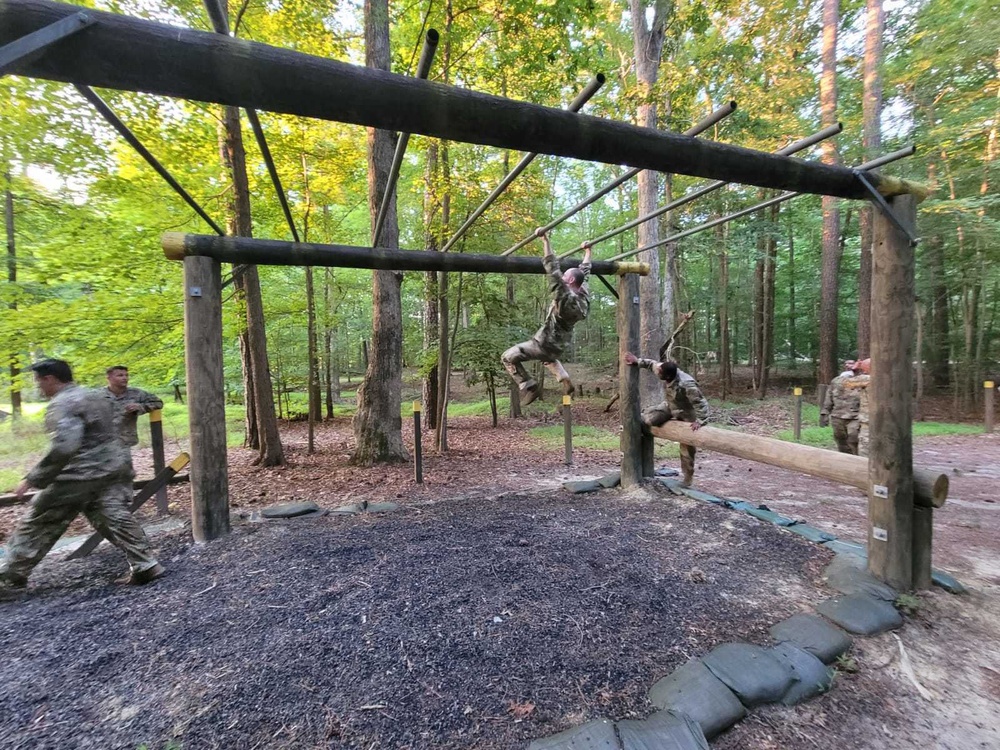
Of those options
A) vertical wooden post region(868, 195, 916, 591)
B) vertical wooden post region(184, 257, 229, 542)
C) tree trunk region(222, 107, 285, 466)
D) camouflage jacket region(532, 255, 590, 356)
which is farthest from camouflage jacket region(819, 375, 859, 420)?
tree trunk region(222, 107, 285, 466)

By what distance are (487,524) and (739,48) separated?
9198 mm

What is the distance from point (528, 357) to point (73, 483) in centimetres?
382

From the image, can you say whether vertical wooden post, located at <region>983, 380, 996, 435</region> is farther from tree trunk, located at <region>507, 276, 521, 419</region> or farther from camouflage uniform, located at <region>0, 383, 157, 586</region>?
camouflage uniform, located at <region>0, 383, 157, 586</region>

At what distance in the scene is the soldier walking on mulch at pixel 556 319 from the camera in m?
4.16

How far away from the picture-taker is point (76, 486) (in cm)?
311

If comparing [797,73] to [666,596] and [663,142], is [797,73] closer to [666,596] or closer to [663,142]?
[663,142]

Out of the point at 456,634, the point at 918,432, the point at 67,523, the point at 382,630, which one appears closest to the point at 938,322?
the point at 918,432

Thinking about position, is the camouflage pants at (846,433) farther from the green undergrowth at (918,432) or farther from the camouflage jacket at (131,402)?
the camouflage jacket at (131,402)

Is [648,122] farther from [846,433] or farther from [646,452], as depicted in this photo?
[646,452]

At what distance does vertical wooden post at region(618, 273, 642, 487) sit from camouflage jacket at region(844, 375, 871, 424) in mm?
2912

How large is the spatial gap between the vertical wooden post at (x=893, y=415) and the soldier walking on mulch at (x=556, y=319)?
2.24 metres

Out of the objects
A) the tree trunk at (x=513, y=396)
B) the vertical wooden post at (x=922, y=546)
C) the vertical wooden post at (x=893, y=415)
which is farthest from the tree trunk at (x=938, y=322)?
the vertical wooden post at (x=922, y=546)

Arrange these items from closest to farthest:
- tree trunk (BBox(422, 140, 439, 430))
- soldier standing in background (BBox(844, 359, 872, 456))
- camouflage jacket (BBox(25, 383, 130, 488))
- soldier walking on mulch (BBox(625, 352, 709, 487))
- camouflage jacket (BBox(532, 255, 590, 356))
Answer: camouflage jacket (BBox(25, 383, 130, 488)) < camouflage jacket (BBox(532, 255, 590, 356)) < soldier walking on mulch (BBox(625, 352, 709, 487)) < soldier standing in background (BBox(844, 359, 872, 456)) < tree trunk (BBox(422, 140, 439, 430))

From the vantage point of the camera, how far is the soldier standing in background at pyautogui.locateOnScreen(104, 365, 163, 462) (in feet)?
13.8
